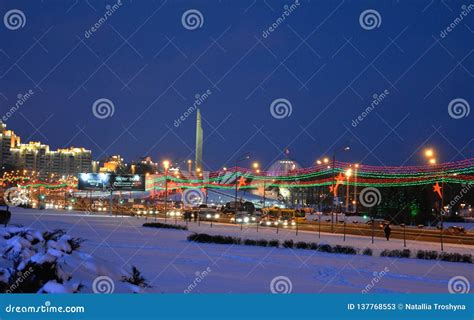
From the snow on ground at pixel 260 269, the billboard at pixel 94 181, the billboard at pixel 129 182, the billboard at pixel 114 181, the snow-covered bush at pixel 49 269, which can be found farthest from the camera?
the billboard at pixel 94 181

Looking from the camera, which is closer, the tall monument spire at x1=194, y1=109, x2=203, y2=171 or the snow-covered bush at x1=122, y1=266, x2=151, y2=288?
the snow-covered bush at x1=122, y1=266, x2=151, y2=288

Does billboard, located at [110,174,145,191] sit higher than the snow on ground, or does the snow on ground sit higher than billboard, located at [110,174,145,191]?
billboard, located at [110,174,145,191]

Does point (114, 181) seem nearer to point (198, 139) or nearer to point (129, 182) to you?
point (129, 182)

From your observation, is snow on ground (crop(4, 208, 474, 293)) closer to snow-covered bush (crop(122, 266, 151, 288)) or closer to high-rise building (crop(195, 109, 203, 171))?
snow-covered bush (crop(122, 266, 151, 288))

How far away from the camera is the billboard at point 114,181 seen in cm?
9238

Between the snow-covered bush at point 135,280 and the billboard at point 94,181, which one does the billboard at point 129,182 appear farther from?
the snow-covered bush at point 135,280

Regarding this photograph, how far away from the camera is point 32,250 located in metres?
15.7

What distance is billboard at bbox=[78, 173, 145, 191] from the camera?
9238cm

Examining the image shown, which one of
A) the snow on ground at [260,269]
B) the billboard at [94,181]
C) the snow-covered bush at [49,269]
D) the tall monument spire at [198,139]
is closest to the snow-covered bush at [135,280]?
the snow-covered bush at [49,269]

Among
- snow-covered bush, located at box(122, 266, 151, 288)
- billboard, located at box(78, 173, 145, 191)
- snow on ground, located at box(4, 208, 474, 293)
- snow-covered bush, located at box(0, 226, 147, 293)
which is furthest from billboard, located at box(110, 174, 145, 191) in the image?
snow-covered bush, located at box(122, 266, 151, 288)

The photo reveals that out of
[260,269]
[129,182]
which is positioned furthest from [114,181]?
[260,269]

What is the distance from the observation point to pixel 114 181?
305 ft

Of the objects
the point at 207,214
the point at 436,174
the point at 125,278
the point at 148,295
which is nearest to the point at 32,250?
the point at 125,278

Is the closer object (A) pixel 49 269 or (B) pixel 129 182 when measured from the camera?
(A) pixel 49 269
